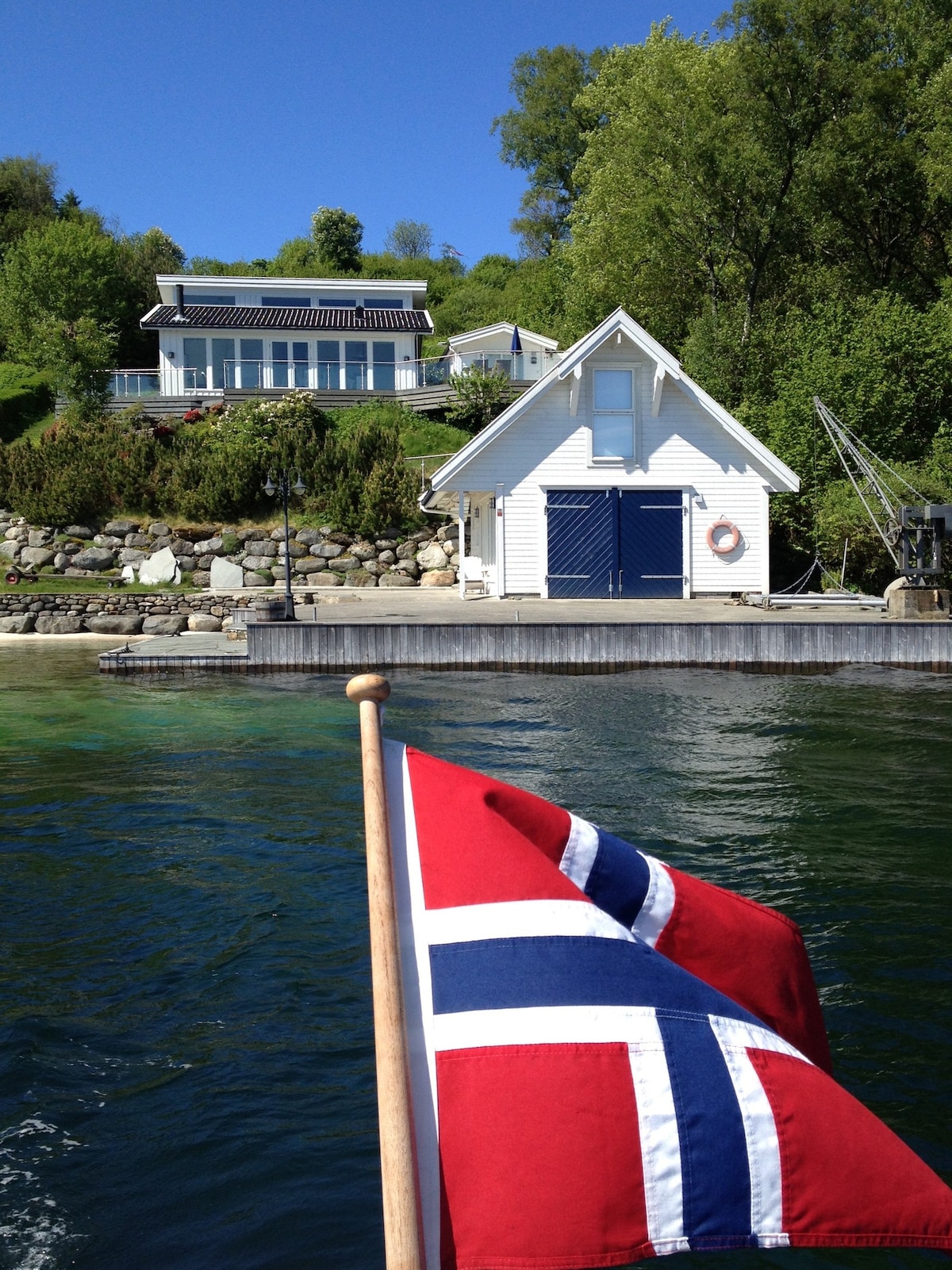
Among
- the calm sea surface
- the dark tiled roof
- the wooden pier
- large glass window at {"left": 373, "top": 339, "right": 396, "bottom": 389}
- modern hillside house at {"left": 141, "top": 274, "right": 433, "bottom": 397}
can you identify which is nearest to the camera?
the calm sea surface

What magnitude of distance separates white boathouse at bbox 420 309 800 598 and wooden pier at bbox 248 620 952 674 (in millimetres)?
→ 6958

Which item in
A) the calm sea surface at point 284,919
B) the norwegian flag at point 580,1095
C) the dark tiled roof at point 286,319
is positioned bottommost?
the calm sea surface at point 284,919

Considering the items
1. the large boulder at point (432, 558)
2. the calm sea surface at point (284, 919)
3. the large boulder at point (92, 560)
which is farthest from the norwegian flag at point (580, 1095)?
the large boulder at point (92, 560)

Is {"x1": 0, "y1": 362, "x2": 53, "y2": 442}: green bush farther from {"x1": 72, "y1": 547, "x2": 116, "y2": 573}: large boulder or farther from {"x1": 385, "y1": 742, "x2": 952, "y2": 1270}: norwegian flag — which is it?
{"x1": 385, "y1": 742, "x2": 952, "y2": 1270}: norwegian flag

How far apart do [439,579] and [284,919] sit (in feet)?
78.7

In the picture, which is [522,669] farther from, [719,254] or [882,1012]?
[719,254]

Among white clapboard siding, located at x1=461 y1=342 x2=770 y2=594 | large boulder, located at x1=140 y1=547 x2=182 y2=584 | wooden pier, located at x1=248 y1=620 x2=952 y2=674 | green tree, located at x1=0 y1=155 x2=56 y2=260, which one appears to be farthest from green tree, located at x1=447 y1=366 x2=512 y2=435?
green tree, located at x1=0 y1=155 x2=56 y2=260

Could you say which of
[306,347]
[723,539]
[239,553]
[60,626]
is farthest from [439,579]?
[306,347]

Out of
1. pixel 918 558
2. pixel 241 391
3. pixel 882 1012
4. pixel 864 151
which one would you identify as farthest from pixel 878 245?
pixel 882 1012

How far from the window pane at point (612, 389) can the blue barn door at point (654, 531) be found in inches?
75.5

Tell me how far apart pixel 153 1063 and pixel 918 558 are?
18.7m

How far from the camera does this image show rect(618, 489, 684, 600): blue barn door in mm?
25547

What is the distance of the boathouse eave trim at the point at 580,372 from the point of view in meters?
24.7

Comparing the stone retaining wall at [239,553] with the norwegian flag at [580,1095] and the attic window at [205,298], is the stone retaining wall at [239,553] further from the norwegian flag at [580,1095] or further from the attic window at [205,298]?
the norwegian flag at [580,1095]
